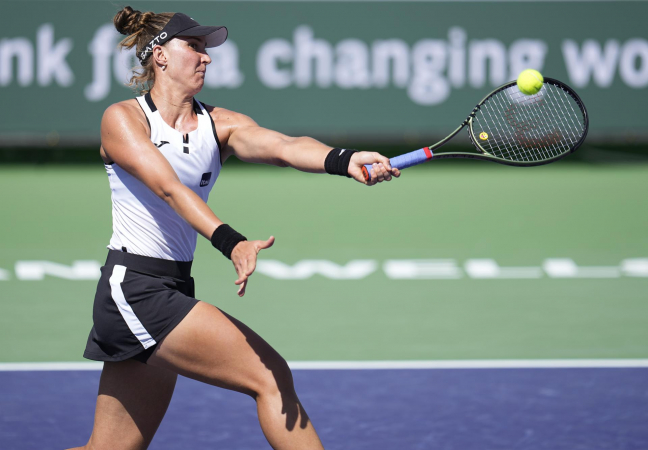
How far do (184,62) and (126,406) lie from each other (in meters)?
1.27

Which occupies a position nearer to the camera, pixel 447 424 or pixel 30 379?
pixel 447 424

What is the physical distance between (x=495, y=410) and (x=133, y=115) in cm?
259

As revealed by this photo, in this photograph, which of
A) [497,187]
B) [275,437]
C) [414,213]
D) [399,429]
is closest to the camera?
[275,437]

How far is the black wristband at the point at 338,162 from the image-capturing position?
3535mm

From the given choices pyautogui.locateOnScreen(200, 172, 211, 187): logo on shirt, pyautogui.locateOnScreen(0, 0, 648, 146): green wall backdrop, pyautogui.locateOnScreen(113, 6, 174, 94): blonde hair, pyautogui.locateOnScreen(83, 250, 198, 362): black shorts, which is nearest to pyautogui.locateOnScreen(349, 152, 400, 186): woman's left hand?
pyautogui.locateOnScreen(200, 172, 211, 187): logo on shirt

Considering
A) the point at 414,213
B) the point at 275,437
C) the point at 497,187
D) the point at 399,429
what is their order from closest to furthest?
the point at 275,437 → the point at 399,429 → the point at 414,213 → the point at 497,187

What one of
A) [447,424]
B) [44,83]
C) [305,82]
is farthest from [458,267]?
[44,83]

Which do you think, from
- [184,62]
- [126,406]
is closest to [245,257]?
[126,406]

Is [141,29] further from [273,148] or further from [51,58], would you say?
[51,58]

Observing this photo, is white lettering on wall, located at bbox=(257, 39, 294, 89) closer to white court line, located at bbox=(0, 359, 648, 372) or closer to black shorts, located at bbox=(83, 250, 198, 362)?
white court line, located at bbox=(0, 359, 648, 372)

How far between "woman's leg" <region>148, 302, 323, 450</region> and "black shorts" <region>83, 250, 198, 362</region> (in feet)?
0.19

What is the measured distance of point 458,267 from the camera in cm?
862

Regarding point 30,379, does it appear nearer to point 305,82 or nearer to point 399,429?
point 399,429

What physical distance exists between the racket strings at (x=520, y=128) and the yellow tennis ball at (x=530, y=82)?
11cm
